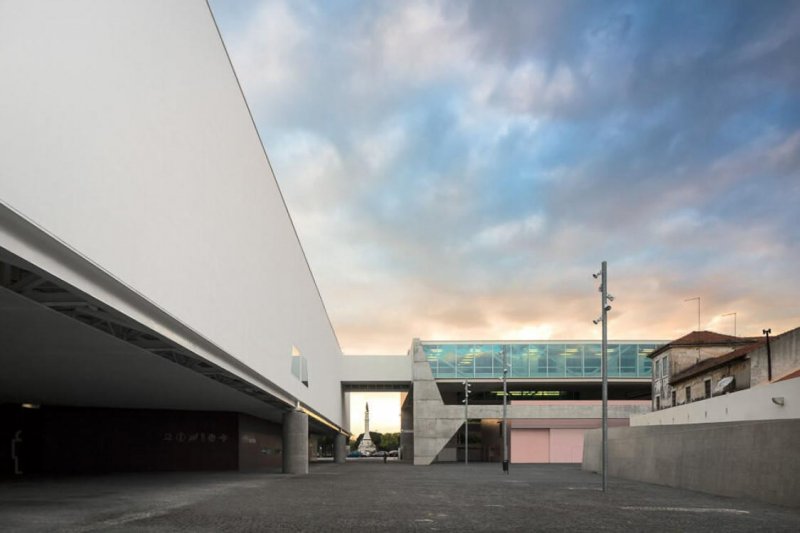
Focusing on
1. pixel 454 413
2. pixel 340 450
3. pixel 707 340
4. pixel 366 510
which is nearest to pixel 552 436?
pixel 454 413

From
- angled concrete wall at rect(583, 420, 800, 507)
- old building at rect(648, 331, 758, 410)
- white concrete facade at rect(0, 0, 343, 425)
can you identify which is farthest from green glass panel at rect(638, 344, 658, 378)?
white concrete facade at rect(0, 0, 343, 425)

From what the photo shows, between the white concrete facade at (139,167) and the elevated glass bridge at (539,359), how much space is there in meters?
45.6

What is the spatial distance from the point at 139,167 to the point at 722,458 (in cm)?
2209

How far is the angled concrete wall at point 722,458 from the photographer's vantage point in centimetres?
2152

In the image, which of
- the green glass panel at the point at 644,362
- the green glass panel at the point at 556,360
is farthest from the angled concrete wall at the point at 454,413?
the green glass panel at the point at 556,360

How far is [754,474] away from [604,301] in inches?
318

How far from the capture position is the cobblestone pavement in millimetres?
14773

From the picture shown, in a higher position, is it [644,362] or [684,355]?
[684,355]

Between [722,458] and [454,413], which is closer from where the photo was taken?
[722,458]

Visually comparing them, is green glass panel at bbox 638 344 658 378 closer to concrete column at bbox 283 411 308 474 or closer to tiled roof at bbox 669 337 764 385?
tiled roof at bbox 669 337 764 385

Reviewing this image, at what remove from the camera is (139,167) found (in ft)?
47.3

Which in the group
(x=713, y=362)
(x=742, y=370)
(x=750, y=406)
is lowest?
(x=750, y=406)

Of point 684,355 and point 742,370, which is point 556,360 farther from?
point 742,370

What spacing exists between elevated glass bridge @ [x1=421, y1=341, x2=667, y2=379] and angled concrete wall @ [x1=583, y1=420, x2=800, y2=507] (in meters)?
31.9
